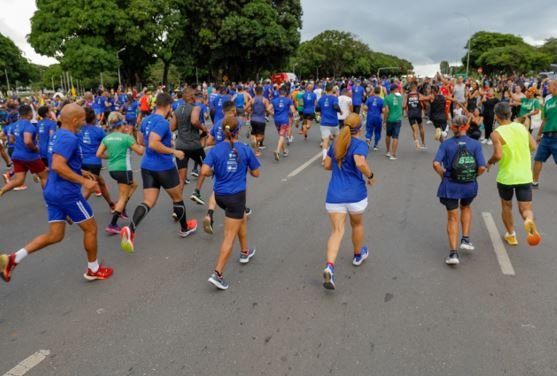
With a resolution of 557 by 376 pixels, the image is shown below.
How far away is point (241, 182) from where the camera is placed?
4.60 m

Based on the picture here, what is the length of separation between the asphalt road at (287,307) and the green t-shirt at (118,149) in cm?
101

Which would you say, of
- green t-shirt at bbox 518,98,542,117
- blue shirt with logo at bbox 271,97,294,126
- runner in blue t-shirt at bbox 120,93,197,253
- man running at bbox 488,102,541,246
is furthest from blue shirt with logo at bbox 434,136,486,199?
green t-shirt at bbox 518,98,542,117

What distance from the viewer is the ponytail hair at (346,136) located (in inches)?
Answer: 169

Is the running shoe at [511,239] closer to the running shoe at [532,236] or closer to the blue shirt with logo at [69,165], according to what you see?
the running shoe at [532,236]

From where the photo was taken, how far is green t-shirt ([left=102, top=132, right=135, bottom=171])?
6.20m

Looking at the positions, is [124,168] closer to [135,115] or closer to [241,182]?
[241,182]

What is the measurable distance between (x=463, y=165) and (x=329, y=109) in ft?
20.5

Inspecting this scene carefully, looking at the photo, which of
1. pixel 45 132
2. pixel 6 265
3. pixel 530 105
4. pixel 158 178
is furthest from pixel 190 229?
pixel 530 105

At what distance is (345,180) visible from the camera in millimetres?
4484

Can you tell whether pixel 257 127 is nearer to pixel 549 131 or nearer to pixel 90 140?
pixel 90 140

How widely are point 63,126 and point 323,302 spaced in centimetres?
299

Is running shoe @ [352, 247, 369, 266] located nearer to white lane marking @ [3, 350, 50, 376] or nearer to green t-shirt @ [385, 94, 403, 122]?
white lane marking @ [3, 350, 50, 376]

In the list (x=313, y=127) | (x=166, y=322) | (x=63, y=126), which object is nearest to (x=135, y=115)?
(x=313, y=127)

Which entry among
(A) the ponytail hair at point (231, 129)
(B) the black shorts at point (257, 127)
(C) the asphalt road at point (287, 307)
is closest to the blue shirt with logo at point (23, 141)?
(C) the asphalt road at point (287, 307)
